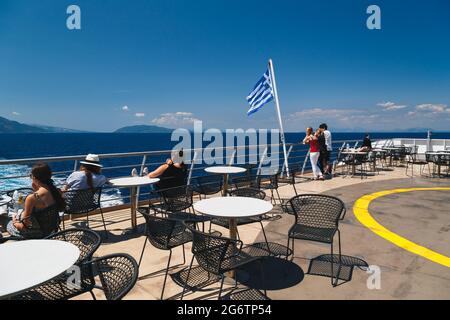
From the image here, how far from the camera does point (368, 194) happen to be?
7.66 metres

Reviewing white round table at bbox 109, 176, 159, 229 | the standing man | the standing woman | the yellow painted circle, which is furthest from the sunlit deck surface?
the standing man

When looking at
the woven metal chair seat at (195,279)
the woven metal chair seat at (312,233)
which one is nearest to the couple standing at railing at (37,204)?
the woven metal chair seat at (195,279)

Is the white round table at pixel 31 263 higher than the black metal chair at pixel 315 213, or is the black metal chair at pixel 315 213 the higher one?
the white round table at pixel 31 263

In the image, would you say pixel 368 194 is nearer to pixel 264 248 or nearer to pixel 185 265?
pixel 264 248

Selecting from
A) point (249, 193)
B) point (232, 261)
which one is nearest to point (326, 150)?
point (249, 193)

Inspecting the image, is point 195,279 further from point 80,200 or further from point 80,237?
point 80,200

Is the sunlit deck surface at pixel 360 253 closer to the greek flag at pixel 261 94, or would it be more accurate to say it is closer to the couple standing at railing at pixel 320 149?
the couple standing at railing at pixel 320 149

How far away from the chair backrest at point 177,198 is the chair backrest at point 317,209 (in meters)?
1.71

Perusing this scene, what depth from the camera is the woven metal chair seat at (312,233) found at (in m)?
3.42

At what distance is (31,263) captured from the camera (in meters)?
1.94

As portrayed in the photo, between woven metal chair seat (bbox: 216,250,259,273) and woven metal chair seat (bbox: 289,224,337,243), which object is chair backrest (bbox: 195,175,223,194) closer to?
woven metal chair seat (bbox: 289,224,337,243)

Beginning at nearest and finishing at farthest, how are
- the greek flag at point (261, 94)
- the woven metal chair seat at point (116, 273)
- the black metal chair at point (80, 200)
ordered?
the woven metal chair seat at point (116, 273) → the black metal chair at point (80, 200) → the greek flag at point (261, 94)
